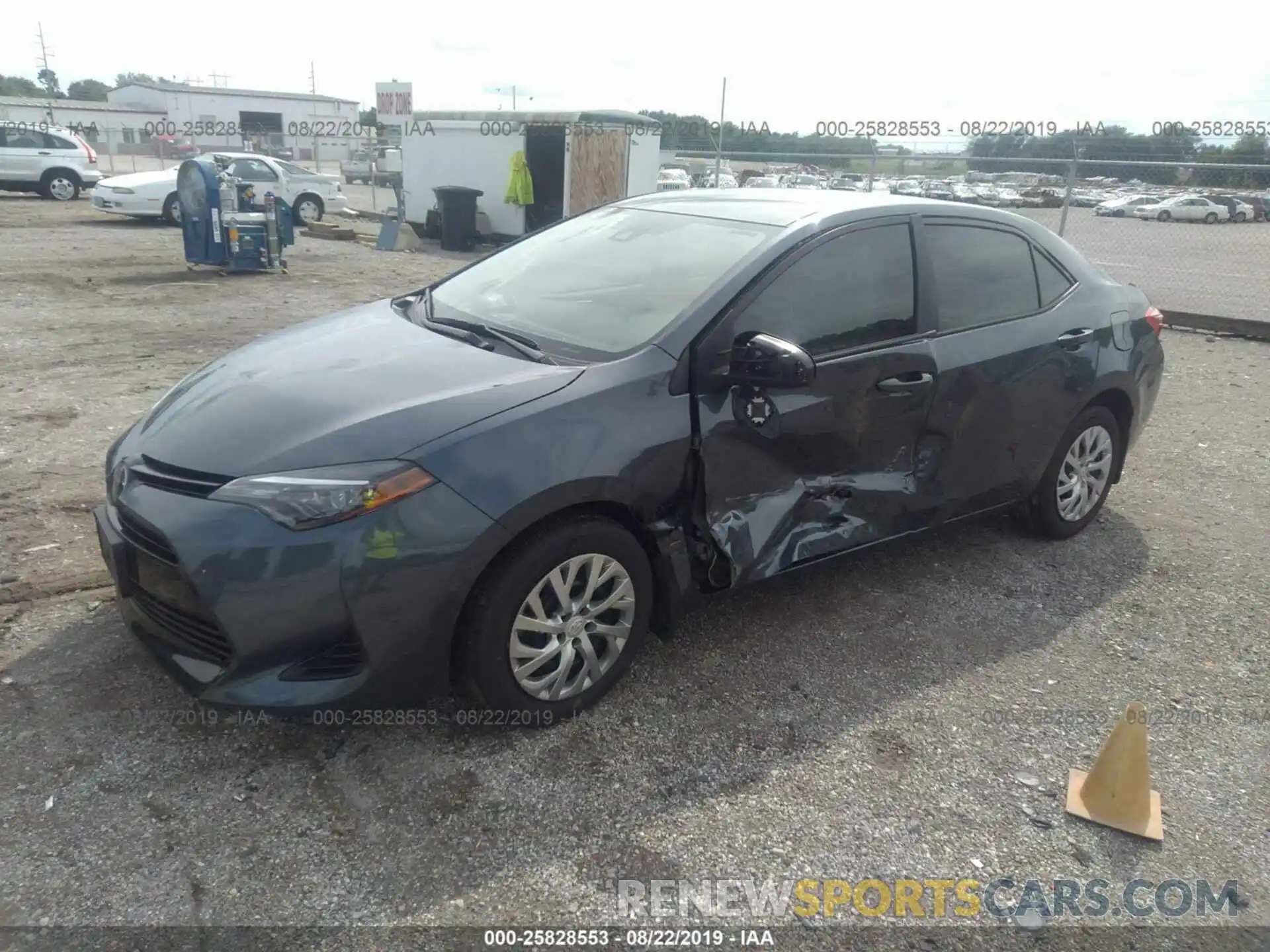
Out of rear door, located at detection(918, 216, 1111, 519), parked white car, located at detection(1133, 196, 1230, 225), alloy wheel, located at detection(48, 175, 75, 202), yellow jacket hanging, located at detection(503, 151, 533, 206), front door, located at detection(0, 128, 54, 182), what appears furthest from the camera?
alloy wheel, located at detection(48, 175, 75, 202)


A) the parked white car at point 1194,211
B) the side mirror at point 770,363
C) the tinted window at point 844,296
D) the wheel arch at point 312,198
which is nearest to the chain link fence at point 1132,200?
the parked white car at point 1194,211

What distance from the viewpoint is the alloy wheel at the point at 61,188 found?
2177 cm

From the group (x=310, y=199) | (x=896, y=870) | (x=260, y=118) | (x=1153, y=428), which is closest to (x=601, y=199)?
(x=310, y=199)

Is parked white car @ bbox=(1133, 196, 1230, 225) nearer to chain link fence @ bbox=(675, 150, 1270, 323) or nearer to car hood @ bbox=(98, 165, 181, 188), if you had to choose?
chain link fence @ bbox=(675, 150, 1270, 323)

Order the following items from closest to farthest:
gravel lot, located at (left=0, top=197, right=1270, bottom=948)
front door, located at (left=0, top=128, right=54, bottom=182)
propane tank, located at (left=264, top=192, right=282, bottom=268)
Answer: gravel lot, located at (left=0, top=197, right=1270, bottom=948) < propane tank, located at (left=264, top=192, right=282, bottom=268) < front door, located at (left=0, top=128, right=54, bottom=182)

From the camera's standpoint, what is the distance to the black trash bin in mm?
16031

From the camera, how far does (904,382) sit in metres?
3.71

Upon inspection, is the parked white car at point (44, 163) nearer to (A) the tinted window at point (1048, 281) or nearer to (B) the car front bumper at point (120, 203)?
(B) the car front bumper at point (120, 203)

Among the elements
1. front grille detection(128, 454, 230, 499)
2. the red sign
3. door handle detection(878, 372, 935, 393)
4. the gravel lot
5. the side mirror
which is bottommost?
the gravel lot

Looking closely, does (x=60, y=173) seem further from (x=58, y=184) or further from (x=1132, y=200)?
(x=1132, y=200)

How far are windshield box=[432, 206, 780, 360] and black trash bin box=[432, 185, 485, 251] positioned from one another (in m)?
12.5

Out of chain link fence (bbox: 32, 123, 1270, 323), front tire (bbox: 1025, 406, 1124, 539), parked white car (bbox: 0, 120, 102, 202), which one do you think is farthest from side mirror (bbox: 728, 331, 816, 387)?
parked white car (bbox: 0, 120, 102, 202)

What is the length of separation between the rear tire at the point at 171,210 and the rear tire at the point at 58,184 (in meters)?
5.87

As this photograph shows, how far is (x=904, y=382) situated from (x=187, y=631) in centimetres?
267
